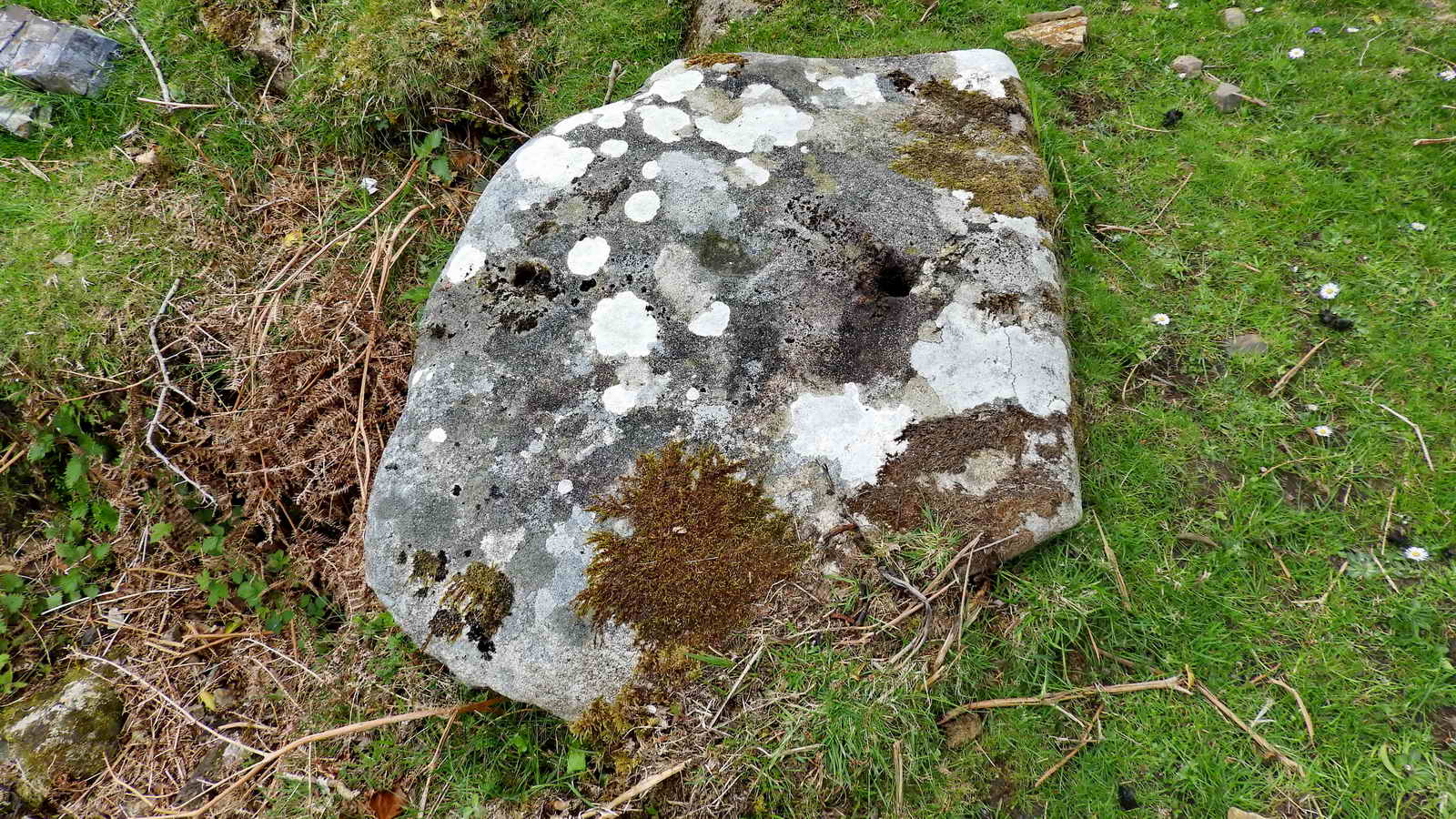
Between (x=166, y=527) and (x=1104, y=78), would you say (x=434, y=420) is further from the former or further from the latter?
(x=1104, y=78)

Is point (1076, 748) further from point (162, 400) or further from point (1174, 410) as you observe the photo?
point (162, 400)

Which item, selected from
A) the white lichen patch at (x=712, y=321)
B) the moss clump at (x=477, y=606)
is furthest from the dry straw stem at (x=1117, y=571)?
the moss clump at (x=477, y=606)

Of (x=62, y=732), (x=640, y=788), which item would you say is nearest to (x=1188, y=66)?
(x=640, y=788)

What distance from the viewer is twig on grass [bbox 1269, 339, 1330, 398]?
300cm

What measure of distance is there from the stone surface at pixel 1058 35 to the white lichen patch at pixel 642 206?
2578mm

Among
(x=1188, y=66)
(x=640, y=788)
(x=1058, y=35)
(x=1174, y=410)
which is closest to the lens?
(x=640, y=788)

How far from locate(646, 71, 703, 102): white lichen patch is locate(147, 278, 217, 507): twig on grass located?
8.92 ft

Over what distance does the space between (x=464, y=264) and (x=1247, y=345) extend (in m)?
3.30

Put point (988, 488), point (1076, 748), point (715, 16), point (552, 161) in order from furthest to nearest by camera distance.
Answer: point (715, 16)
point (552, 161)
point (988, 488)
point (1076, 748)

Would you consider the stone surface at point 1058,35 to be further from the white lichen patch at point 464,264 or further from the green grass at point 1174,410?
the white lichen patch at point 464,264

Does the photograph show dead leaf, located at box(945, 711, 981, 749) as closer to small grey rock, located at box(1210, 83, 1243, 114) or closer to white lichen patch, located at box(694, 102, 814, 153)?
white lichen patch, located at box(694, 102, 814, 153)

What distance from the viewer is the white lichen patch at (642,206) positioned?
2980 mm

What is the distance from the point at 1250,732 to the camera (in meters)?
2.35

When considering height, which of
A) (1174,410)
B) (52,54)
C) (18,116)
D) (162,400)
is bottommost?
(162,400)
